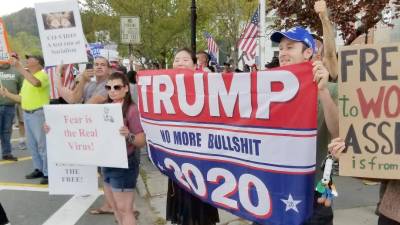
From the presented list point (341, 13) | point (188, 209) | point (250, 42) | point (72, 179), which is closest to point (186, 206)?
point (188, 209)

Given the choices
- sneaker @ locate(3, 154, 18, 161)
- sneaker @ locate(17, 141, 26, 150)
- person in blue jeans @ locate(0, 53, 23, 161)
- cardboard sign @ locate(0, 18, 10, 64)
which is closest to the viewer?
cardboard sign @ locate(0, 18, 10, 64)

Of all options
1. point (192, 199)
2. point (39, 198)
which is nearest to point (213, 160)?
point (192, 199)

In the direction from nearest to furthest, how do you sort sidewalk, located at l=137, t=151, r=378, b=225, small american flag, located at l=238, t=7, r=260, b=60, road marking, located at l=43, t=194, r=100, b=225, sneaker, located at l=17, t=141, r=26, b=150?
sidewalk, located at l=137, t=151, r=378, b=225
road marking, located at l=43, t=194, r=100, b=225
sneaker, located at l=17, t=141, r=26, b=150
small american flag, located at l=238, t=7, r=260, b=60

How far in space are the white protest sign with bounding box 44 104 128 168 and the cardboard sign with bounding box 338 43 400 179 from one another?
1937 millimetres

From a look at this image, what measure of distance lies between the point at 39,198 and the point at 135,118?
3.08m

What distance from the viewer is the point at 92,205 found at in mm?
5996

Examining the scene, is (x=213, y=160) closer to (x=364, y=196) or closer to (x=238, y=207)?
(x=238, y=207)

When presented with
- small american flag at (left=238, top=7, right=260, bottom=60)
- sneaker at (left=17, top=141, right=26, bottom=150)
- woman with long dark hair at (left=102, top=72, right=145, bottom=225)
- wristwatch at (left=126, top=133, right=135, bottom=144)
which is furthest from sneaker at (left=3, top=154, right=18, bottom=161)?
wristwatch at (left=126, top=133, right=135, bottom=144)

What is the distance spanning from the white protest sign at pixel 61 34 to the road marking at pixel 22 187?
2336 millimetres

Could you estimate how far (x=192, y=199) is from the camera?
3.68 m

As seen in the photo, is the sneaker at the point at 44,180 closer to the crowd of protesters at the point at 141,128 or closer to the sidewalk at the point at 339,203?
the crowd of protesters at the point at 141,128

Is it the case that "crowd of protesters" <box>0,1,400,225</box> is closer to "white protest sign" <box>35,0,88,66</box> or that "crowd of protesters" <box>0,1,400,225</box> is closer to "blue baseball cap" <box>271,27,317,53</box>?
"blue baseball cap" <box>271,27,317,53</box>

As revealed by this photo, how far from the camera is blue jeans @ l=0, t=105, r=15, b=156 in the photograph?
350 inches

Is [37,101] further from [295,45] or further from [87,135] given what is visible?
[295,45]
